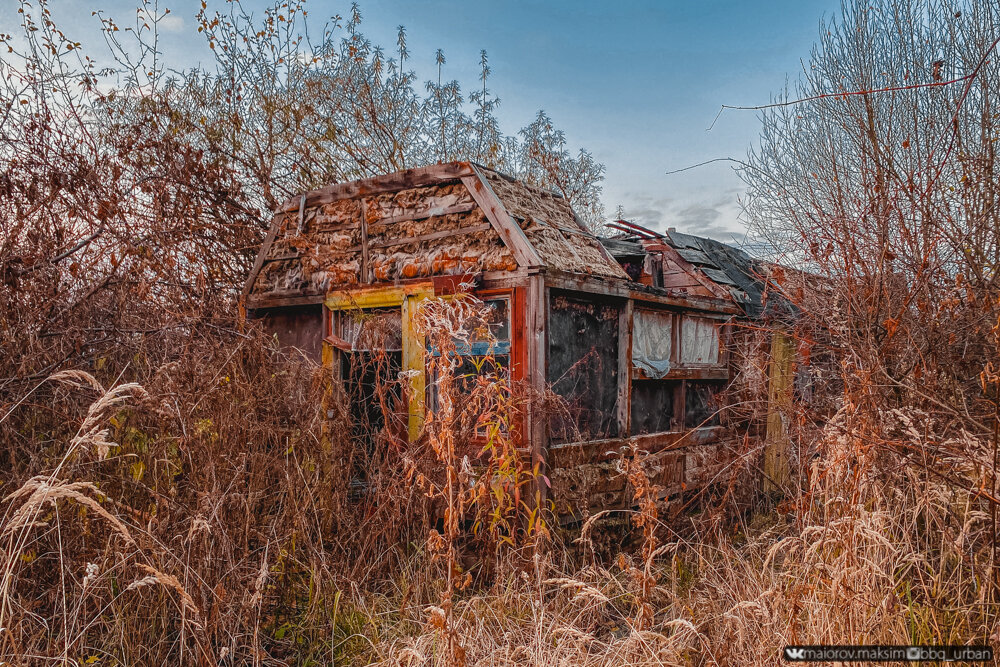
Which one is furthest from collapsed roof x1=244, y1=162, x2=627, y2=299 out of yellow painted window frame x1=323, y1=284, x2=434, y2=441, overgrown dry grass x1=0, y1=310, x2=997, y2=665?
overgrown dry grass x1=0, y1=310, x2=997, y2=665

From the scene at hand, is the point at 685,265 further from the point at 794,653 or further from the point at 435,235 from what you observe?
the point at 794,653

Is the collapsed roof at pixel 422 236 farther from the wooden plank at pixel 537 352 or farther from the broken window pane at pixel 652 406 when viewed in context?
the broken window pane at pixel 652 406

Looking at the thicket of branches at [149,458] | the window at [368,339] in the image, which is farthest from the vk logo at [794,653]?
the window at [368,339]

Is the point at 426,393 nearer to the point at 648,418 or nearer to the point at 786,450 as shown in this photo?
the point at 648,418

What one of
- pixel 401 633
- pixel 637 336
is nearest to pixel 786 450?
pixel 637 336

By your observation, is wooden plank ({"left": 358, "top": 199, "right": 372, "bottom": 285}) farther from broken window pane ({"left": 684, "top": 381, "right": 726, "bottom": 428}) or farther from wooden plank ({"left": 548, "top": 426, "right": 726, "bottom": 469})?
broken window pane ({"left": 684, "top": 381, "right": 726, "bottom": 428})

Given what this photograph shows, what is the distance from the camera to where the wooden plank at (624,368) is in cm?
614

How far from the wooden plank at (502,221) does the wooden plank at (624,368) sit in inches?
53.1

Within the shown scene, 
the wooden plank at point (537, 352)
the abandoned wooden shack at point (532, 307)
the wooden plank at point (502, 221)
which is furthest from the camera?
the abandoned wooden shack at point (532, 307)

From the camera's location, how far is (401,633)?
378cm

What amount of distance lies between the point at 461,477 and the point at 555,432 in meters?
2.72

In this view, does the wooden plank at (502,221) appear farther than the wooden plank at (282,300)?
No

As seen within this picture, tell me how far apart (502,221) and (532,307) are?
2.89 ft

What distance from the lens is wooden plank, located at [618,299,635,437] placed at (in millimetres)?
6137
